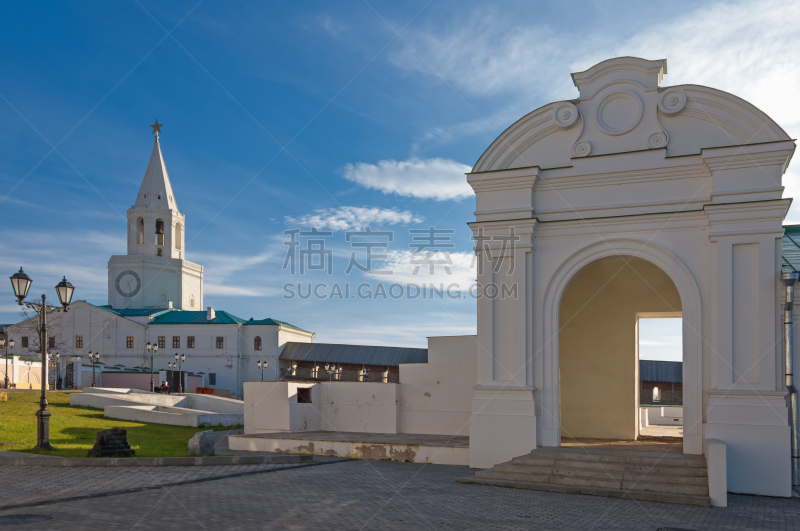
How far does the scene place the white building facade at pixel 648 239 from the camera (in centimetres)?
1213

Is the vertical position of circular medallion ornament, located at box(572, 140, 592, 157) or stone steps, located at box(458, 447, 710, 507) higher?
circular medallion ornament, located at box(572, 140, 592, 157)

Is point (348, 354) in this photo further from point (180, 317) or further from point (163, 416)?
point (163, 416)

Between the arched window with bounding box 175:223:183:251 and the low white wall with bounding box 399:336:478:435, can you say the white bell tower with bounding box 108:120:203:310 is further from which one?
the low white wall with bounding box 399:336:478:435

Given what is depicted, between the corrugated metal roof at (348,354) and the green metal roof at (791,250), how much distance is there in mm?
39605

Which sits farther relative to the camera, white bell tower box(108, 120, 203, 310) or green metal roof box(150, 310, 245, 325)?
white bell tower box(108, 120, 203, 310)

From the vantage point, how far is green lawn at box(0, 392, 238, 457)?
1555 centimetres

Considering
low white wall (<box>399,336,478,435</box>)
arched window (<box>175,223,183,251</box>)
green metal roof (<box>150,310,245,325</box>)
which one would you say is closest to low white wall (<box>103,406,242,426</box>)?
low white wall (<box>399,336,478,435</box>)

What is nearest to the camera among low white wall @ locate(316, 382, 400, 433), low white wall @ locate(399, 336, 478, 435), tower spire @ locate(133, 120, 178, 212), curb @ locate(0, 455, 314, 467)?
curb @ locate(0, 455, 314, 467)

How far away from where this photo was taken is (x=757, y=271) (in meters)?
12.3

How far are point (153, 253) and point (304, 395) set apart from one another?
50.4 metres

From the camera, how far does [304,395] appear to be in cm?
1930

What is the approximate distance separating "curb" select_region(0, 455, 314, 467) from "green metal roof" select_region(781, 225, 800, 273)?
10.9m

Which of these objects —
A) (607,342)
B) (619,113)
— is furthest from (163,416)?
(619,113)

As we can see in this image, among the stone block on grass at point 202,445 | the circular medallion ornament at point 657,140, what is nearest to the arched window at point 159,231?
the stone block on grass at point 202,445
